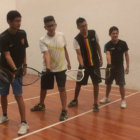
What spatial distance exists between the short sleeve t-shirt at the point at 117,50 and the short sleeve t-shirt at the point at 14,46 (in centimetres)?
149

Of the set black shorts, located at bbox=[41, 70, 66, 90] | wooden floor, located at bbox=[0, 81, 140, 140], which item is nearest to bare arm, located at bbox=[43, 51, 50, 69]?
black shorts, located at bbox=[41, 70, 66, 90]

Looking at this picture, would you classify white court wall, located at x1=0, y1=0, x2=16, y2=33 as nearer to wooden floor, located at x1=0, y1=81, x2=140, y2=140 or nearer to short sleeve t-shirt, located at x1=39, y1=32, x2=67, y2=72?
A: wooden floor, located at x1=0, y1=81, x2=140, y2=140

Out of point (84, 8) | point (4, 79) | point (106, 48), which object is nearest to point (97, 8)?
point (84, 8)

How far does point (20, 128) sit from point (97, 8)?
13.2 feet

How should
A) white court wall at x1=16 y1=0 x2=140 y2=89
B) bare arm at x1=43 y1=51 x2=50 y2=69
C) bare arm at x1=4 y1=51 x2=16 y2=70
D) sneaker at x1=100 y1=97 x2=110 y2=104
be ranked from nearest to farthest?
bare arm at x1=4 y1=51 x2=16 y2=70
bare arm at x1=43 y1=51 x2=50 y2=69
sneaker at x1=100 y1=97 x2=110 y2=104
white court wall at x1=16 y1=0 x2=140 y2=89

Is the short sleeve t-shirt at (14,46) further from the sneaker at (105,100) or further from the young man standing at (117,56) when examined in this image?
the sneaker at (105,100)

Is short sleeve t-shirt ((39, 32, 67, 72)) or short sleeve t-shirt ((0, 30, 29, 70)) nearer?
short sleeve t-shirt ((0, 30, 29, 70))

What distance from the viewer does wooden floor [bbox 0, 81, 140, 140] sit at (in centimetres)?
244

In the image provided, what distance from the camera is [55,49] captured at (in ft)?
9.79

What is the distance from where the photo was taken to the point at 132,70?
5156 millimetres

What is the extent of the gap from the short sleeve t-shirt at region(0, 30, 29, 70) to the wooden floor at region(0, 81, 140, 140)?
2.68 feet

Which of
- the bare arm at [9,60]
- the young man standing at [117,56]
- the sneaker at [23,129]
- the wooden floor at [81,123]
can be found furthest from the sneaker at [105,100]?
the bare arm at [9,60]

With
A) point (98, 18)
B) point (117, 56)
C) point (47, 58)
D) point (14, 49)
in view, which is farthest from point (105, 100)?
point (98, 18)

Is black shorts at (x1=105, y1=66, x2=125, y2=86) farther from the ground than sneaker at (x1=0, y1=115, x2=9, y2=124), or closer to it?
farther from the ground
